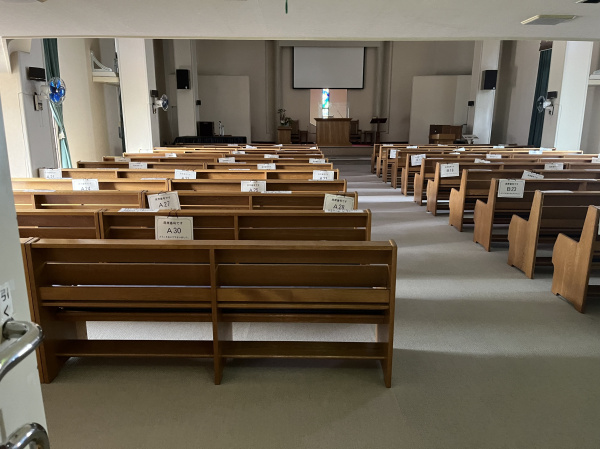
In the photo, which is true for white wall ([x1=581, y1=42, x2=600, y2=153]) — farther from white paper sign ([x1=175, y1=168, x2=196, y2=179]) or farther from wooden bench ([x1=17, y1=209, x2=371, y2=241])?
wooden bench ([x1=17, y1=209, x2=371, y2=241])

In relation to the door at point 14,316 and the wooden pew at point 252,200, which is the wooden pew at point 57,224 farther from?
the door at point 14,316

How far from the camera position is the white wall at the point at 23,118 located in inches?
185

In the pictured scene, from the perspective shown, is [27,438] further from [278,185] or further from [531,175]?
[531,175]

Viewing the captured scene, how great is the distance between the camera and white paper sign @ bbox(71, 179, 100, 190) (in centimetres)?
380

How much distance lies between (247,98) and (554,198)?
42.6 ft

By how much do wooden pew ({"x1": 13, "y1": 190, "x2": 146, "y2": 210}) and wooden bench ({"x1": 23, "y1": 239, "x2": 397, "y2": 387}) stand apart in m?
1.30

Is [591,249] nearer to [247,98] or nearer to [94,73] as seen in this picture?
[94,73]

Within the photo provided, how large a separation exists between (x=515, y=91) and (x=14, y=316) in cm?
1495

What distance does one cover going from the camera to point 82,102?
30.6 ft

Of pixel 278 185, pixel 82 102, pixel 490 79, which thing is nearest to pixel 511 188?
pixel 278 185

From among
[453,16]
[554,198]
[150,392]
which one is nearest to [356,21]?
[453,16]

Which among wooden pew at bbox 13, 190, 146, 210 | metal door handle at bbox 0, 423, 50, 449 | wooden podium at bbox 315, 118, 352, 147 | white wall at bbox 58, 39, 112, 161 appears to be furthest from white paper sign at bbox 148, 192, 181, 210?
wooden podium at bbox 315, 118, 352, 147

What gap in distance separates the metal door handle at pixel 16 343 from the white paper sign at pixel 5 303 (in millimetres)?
13

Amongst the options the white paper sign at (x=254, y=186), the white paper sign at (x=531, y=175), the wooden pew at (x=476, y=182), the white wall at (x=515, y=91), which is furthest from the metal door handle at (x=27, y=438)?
the white wall at (x=515, y=91)
